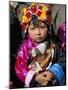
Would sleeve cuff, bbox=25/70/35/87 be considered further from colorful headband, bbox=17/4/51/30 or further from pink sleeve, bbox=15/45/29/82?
colorful headband, bbox=17/4/51/30

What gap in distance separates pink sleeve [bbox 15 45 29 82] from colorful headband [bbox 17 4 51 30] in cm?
15

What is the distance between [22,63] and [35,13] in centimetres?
33

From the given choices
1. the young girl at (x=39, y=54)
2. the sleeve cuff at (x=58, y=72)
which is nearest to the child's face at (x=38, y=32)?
the young girl at (x=39, y=54)

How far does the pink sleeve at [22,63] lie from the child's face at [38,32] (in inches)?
3.6

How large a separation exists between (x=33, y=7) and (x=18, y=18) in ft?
0.40

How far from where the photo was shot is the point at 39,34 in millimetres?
1297

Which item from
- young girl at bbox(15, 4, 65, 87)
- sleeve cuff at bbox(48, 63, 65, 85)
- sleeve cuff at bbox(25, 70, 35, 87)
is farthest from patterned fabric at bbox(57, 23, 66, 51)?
sleeve cuff at bbox(25, 70, 35, 87)

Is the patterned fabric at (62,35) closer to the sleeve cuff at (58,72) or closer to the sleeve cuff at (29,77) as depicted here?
the sleeve cuff at (58,72)

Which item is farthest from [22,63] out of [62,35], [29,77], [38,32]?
[62,35]

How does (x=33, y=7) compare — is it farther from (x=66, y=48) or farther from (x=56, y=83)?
(x=56, y=83)

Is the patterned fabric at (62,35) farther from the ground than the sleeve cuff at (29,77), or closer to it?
farther from the ground

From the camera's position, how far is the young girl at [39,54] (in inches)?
50.1

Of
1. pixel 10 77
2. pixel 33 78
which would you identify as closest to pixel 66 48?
pixel 33 78

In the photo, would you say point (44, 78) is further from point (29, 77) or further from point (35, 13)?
point (35, 13)
